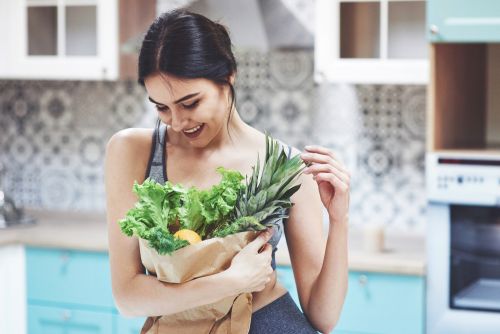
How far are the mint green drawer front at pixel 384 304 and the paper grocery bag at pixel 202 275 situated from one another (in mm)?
1472

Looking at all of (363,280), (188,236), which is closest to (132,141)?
Result: (188,236)

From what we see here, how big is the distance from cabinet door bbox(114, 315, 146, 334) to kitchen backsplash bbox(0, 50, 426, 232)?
86cm

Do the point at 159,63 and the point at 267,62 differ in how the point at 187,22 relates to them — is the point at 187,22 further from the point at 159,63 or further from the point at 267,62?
the point at 267,62

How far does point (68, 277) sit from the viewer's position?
10.9 ft

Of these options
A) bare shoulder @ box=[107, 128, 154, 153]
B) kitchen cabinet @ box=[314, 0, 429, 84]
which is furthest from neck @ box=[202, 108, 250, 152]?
kitchen cabinet @ box=[314, 0, 429, 84]

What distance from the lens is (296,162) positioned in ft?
4.95

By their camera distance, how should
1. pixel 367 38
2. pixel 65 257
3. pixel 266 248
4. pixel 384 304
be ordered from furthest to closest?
pixel 65 257
pixel 367 38
pixel 384 304
pixel 266 248

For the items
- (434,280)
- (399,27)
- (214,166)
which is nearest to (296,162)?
(214,166)

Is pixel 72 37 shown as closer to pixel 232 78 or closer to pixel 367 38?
pixel 367 38

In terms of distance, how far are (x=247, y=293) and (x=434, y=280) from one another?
1516mm

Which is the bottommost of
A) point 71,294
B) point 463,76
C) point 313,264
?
point 71,294

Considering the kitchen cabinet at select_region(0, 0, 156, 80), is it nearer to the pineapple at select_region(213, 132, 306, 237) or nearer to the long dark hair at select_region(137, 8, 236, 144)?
the long dark hair at select_region(137, 8, 236, 144)

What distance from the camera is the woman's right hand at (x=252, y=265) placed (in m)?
1.45

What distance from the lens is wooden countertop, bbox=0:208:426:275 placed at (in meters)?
2.94
